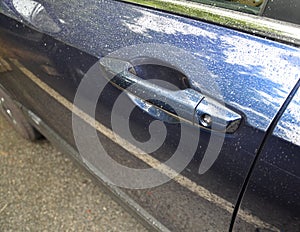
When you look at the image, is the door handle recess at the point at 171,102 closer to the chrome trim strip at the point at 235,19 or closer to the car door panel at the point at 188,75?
the car door panel at the point at 188,75

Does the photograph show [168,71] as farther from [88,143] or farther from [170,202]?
[88,143]

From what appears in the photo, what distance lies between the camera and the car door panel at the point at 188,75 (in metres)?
0.88

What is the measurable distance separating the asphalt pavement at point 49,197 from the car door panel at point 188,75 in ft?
1.53

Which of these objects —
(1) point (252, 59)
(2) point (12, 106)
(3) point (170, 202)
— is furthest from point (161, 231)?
(2) point (12, 106)

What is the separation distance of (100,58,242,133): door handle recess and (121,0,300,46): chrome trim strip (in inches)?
8.3

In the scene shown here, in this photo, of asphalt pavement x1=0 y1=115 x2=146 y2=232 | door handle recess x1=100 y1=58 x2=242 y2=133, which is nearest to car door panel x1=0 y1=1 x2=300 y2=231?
door handle recess x1=100 y1=58 x2=242 y2=133

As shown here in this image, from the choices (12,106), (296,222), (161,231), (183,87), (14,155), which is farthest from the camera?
(14,155)

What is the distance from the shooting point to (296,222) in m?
0.88

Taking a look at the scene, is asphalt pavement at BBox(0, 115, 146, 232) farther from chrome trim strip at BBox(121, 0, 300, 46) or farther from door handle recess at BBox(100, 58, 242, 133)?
chrome trim strip at BBox(121, 0, 300, 46)

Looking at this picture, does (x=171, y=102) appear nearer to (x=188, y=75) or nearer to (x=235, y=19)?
(x=188, y=75)

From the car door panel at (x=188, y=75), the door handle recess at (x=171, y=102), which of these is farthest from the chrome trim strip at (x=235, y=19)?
the door handle recess at (x=171, y=102)

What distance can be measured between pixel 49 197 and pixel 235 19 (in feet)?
5.35

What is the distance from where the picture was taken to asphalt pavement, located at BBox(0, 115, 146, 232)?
6.56 ft

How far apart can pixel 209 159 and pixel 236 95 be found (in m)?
0.20
